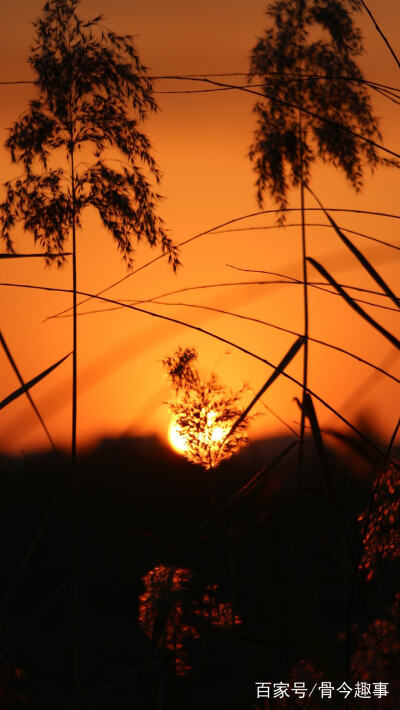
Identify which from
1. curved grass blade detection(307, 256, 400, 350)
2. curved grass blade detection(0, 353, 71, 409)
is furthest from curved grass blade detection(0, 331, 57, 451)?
curved grass blade detection(307, 256, 400, 350)

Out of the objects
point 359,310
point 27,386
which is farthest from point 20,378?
point 359,310

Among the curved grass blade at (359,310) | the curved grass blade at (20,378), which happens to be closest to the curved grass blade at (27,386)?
the curved grass blade at (20,378)

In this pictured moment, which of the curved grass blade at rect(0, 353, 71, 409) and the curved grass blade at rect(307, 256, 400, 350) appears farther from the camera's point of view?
the curved grass blade at rect(0, 353, 71, 409)

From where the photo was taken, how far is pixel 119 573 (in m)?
2.47

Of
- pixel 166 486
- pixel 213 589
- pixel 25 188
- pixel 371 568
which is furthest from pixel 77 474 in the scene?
pixel 166 486

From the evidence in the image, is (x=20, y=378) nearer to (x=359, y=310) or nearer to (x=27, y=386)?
(x=27, y=386)

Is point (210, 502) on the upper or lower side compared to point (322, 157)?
lower

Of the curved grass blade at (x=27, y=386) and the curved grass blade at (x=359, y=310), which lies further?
the curved grass blade at (x=27, y=386)

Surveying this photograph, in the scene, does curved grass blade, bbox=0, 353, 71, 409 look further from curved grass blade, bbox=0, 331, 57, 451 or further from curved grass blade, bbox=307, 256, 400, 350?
curved grass blade, bbox=307, 256, 400, 350

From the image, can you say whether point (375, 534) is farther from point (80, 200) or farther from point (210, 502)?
point (80, 200)

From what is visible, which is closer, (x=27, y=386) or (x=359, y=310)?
(x=359, y=310)

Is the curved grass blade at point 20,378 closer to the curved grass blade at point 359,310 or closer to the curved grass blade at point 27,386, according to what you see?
the curved grass blade at point 27,386

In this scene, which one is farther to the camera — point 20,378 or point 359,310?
point 20,378

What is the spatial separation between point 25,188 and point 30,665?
59.0 inches
